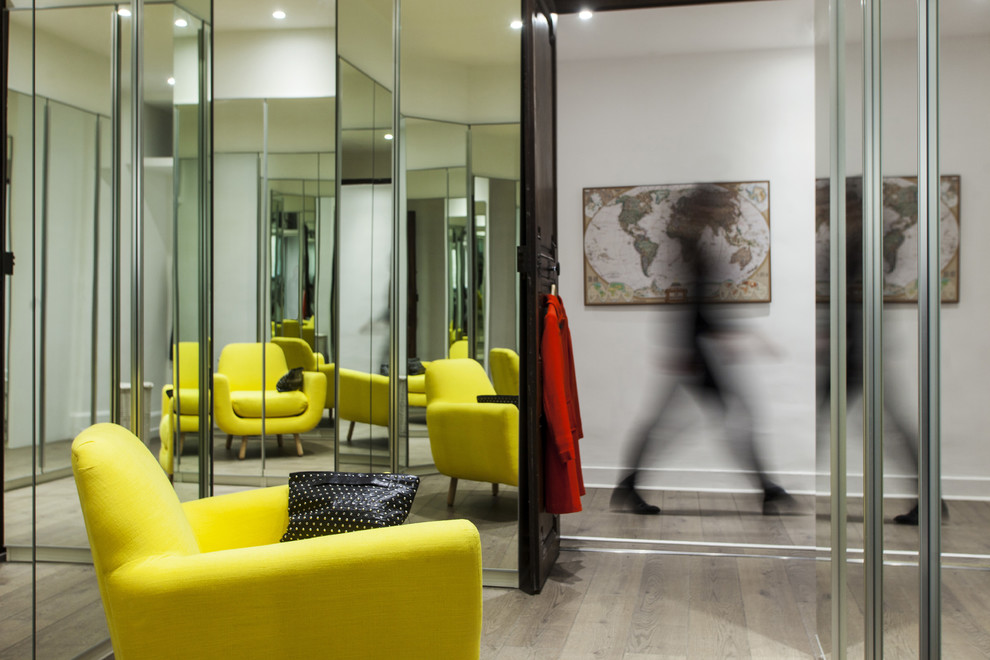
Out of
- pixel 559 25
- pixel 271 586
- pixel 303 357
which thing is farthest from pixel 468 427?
pixel 559 25

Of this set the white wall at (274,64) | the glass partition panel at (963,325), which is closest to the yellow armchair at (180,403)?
the white wall at (274,64)

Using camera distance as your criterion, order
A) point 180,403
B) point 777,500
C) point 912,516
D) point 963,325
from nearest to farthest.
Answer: point 963,325 → point 912,516 → point 180,403 → point 777,500

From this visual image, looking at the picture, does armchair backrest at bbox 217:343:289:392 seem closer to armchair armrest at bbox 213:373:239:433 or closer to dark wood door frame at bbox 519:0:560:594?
armchair armrest at bbox 213:373:239:433

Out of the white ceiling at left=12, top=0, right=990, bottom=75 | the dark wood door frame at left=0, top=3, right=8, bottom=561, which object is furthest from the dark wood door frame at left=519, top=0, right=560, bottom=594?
the dark wood door frame at left=0, top=3, right=8, bottom=561

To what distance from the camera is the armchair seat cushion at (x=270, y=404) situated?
385cm

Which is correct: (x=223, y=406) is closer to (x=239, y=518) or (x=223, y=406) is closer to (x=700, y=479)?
(x=239, y=518)

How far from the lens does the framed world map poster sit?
489cm

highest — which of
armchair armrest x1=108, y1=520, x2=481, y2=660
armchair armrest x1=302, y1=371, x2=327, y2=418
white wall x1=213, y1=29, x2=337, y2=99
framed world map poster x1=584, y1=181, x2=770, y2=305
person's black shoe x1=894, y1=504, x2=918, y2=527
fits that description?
white wall x1=213, y1=29, x2=337, y2=99

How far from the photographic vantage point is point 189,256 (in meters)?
3.11

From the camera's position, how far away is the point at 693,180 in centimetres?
495

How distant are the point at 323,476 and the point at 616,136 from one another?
3.47 meters

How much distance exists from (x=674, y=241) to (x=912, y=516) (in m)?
3.50

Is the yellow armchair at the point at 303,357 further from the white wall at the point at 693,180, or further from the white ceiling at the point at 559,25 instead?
the white wall at the point at 693,180

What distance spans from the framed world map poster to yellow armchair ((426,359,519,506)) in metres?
1.93
